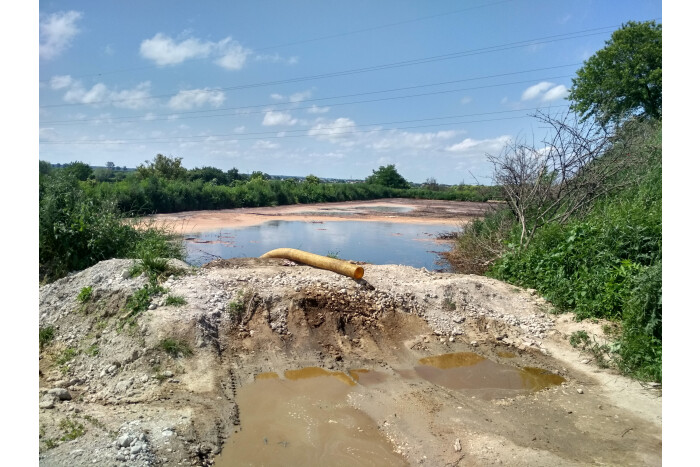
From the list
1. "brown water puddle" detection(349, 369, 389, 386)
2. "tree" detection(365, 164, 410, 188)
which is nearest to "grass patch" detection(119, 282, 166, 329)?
"brown water puddle" detection(349, 369, 389, 386)

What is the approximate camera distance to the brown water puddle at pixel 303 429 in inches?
174

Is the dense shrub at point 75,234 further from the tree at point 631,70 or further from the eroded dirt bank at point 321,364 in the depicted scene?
the tree at point 631,70

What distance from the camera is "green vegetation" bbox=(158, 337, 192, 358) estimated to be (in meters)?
5.97

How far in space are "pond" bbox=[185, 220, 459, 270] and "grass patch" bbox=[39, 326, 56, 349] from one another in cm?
466

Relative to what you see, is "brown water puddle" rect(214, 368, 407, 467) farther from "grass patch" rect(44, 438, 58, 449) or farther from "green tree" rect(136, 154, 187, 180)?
"green tree" rect(136, 154, 187, 180)

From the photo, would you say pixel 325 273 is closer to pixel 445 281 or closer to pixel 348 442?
pixel 445 281

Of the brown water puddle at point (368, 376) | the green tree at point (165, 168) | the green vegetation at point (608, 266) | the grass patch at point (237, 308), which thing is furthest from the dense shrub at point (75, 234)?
the green tree at point (165, 168)

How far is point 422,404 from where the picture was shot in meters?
5.39

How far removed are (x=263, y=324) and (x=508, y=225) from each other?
7.62 meters

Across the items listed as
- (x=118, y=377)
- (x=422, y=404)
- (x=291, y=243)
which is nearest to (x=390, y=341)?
(x=422, y=404)

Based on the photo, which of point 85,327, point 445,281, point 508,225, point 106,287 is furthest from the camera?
point 508,225

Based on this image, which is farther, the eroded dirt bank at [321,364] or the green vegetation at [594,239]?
the green vegetation at [594,239]

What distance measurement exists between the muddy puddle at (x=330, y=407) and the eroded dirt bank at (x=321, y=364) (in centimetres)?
11

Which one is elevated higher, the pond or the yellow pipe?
the yellow pipe
